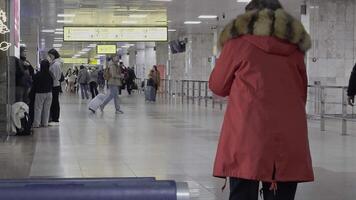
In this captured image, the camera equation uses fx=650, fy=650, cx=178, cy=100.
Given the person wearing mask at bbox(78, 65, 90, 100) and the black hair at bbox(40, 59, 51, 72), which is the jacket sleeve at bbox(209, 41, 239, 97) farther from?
the person wearing mask at bbox(78, 65, 90, 100)

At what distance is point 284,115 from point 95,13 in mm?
23261

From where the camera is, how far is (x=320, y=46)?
1961cm

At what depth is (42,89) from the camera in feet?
46.0

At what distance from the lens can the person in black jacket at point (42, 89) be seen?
14.0 m

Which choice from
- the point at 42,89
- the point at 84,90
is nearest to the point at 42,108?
the point at 42,89

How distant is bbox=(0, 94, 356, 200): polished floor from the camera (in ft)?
24.3

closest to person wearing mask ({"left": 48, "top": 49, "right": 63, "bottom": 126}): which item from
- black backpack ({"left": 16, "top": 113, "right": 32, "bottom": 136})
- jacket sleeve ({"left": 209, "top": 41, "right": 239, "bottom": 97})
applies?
black backpack ({"left": 16, "top": 113, "right": 32, "bottom": 136})

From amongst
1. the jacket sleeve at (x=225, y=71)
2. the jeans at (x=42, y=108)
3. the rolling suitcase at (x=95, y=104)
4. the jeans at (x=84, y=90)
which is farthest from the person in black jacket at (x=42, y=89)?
the jeans at (x=84, y=90)

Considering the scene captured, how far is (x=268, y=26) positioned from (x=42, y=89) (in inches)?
446

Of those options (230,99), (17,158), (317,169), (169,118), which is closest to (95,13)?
(169,118)

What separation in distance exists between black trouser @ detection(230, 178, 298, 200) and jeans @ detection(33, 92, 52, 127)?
1117 cm

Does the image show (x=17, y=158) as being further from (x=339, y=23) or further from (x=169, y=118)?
(x=339, y=23)

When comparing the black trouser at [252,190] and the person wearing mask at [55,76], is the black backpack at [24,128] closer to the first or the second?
the person wearing mask at [55,76]

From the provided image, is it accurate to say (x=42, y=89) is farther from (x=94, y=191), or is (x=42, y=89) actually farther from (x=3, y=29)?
(x=94, y=191)
